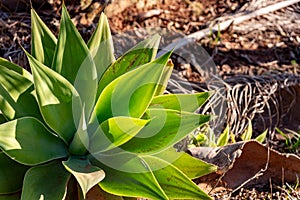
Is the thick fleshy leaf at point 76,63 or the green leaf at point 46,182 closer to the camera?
the green leaf at point 46,182

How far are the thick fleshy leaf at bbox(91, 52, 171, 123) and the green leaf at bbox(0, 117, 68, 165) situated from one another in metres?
0.13

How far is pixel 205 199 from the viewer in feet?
5.27

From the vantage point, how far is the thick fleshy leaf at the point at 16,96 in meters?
1.58

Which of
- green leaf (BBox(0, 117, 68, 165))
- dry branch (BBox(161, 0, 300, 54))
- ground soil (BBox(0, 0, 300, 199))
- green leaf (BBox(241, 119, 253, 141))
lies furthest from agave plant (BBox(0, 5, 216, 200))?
dry branch (BBox(161, 0, 300, 54))

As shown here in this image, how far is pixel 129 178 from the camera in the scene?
1617mm

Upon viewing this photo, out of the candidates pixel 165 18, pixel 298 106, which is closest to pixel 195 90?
pixel 298 106

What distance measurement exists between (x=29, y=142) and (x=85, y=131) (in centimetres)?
15

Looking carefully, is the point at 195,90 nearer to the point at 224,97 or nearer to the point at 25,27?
the point at 224,97

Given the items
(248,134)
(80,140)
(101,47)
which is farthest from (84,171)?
(248,134)

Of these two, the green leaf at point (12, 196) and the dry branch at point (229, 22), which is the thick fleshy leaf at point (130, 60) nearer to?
the green leaf at point (12, 196)

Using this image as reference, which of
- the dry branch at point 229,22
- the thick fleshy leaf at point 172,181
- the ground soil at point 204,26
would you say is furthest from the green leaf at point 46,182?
the dry branch at point 229,22

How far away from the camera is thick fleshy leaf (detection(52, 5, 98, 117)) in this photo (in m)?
1.66

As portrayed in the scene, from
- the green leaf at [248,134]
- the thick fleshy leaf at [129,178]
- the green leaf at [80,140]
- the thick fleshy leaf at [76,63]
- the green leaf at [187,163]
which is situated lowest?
the green leaf at [248,134]

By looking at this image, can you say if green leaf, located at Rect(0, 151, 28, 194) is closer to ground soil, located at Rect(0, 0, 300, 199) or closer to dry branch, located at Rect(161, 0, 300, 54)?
ground soil, located at Rect(0, 0, 300, 199)
